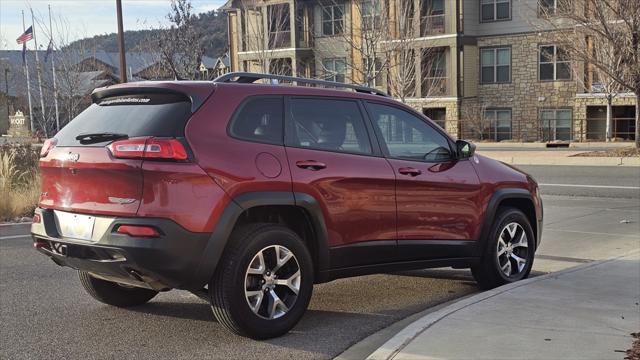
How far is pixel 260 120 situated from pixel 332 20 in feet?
122

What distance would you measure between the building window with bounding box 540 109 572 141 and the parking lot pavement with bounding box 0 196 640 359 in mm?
28095

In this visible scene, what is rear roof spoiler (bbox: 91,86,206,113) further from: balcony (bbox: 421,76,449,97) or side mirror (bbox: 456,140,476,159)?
balcony (bbox: 421,76,449,97)

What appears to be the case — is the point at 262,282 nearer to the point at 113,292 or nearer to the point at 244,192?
the point at 244,192

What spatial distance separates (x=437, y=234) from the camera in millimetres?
6121

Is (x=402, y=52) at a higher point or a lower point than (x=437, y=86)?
higher

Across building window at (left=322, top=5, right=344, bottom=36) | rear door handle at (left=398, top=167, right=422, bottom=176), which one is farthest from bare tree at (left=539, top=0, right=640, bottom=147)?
building window at (left=322, top=5, right=344, bottom=36)

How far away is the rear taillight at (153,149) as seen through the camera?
4570 millimetres

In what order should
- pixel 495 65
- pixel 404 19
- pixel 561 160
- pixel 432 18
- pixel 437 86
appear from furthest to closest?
pixel 437 86 < pixel 495 65 < pixel 432 18 < pixel 404 19 < pixel 561 160

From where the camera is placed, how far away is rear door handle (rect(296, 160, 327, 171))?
5.16 metres

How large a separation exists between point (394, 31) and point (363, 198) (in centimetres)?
2760

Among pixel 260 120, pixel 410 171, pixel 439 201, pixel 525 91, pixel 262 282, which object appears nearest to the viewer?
pixel 262 282

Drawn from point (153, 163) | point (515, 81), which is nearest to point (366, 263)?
point (153, 163)

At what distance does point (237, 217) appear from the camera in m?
4.76

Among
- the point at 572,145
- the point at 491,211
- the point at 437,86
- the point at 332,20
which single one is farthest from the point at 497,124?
the point at 491,211
